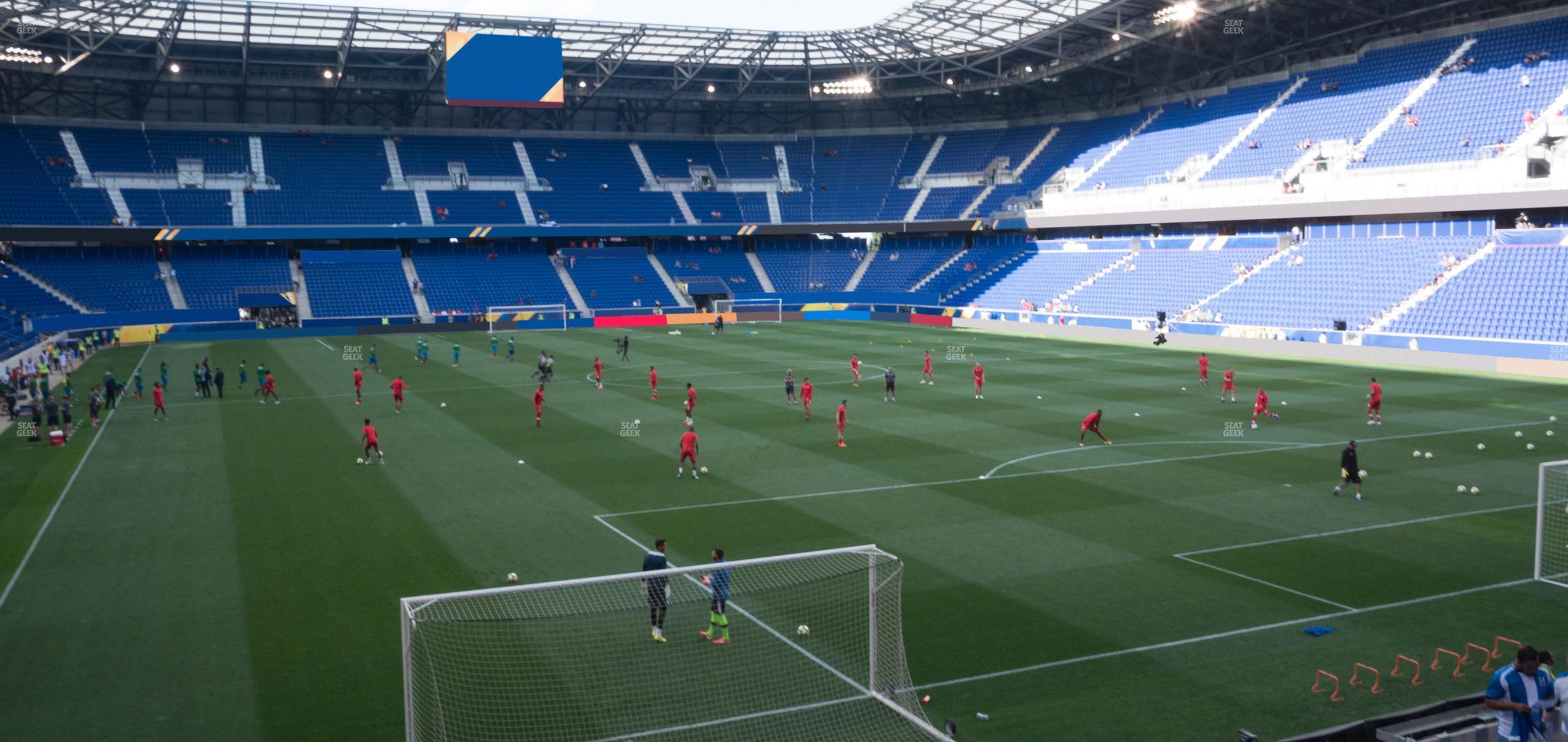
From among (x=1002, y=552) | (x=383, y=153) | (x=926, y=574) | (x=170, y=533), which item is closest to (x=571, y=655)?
(x=926, y=574)

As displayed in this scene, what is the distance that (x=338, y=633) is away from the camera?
46.2 feet

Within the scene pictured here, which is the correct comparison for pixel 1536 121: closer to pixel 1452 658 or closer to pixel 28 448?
pixel 1452 658

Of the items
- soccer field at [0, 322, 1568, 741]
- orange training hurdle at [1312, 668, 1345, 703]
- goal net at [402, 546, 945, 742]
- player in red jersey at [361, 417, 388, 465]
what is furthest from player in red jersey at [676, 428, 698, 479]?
orange training hurdle at [1312, 668, 1345, 703]

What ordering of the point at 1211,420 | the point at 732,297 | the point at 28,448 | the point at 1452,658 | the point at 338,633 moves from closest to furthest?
the point at 1452,658 → the point at 338,633 → the point at 28,448 → the point at 1211,420 → the point at 732,297

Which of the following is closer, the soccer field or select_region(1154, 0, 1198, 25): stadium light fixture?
the soccer field

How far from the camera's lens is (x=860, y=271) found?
9006 centimetres

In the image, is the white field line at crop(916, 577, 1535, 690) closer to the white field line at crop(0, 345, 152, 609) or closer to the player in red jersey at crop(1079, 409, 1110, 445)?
the player in red jersey at crop(1079, 409, 1110, 445)

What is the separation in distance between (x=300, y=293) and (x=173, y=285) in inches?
298

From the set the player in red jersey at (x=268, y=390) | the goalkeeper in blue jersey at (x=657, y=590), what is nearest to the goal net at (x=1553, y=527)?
the goalkeeper in blue jersey at (x=657, y=590)

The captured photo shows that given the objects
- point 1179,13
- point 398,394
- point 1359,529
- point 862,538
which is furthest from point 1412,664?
point 1179,13

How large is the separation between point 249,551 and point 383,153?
2795 inches

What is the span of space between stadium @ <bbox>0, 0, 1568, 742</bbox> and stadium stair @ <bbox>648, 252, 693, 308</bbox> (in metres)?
0.36

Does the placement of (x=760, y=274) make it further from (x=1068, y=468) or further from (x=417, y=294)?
(x=1068, y=468)

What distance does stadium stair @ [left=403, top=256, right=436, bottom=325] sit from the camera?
73.6 meters
